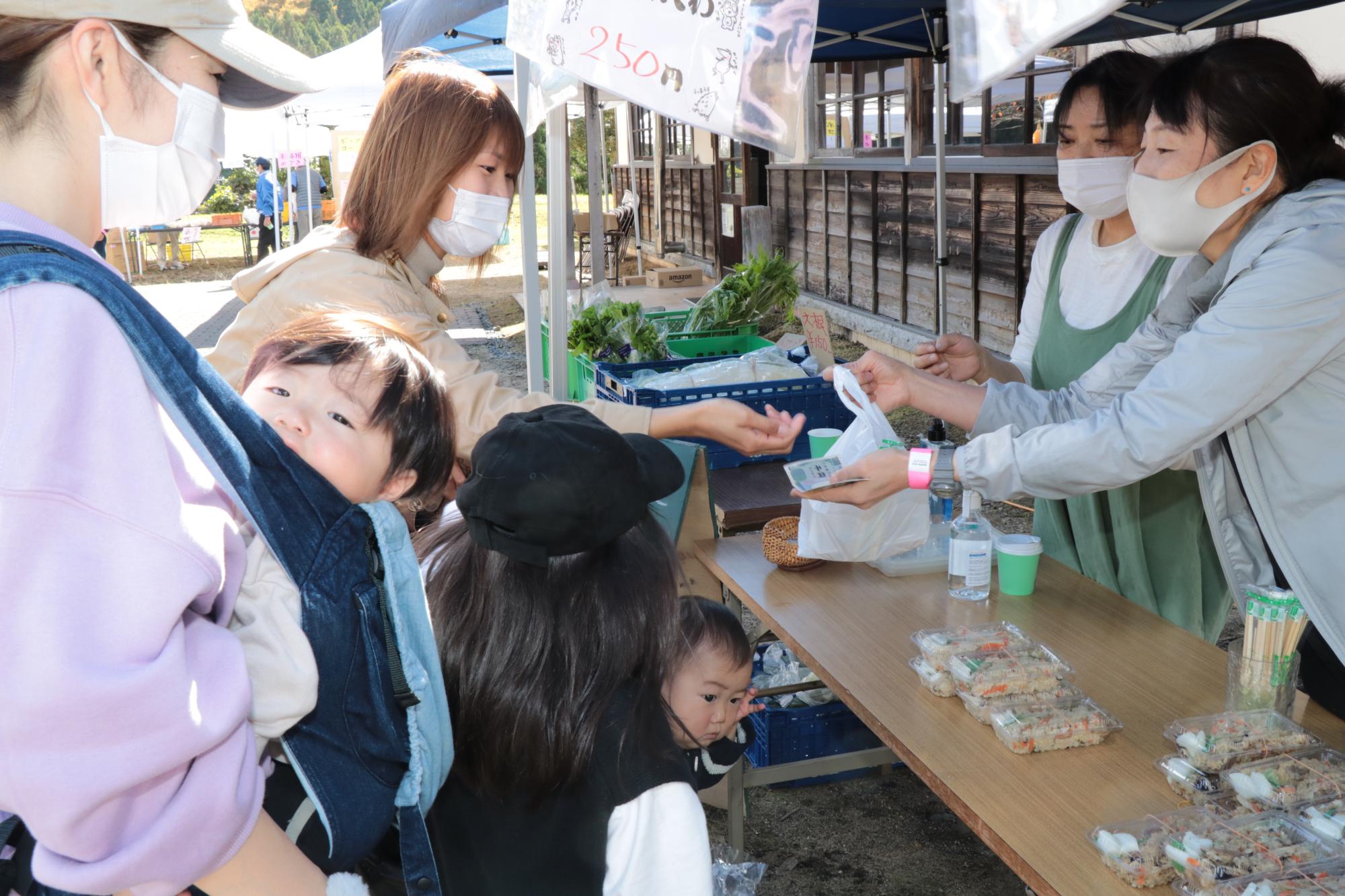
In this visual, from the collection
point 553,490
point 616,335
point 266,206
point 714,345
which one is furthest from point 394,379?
point 266,206

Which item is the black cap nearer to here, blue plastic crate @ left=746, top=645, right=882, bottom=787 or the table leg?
the table leg

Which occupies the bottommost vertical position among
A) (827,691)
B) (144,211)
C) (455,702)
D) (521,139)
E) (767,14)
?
(827,691)

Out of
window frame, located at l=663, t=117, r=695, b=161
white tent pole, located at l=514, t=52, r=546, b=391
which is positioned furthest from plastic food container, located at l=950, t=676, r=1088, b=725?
window frame, located at l=663, t=117, r=695, b=161

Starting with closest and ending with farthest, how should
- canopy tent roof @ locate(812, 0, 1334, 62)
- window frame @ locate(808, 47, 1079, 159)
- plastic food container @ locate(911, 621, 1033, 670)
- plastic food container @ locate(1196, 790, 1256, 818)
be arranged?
1. plastic food container @ locate(1196, 790, 1256, 818)
2. plastic food container @ locate(911, 621, 1033, 670)
3. canopy tent roof @ locate(812, 0, 1334, 62)
4. window frame @ locate(808, 47, 1079, 159)

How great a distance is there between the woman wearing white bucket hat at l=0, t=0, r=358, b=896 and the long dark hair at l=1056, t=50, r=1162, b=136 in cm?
247

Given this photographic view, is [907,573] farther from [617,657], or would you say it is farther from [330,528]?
[330,528]

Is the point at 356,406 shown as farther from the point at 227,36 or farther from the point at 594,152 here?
the point at 594,152

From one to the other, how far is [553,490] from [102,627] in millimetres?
546

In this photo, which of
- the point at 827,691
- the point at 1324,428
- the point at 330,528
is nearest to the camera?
the point at 330,528

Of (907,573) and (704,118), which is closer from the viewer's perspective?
(704,118)

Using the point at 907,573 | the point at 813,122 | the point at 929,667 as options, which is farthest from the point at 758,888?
the point at 813,122

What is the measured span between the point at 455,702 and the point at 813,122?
9937 millimetres

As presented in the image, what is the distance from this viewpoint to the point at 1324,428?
73.9 inches

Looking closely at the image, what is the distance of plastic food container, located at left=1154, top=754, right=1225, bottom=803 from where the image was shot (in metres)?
1.53
